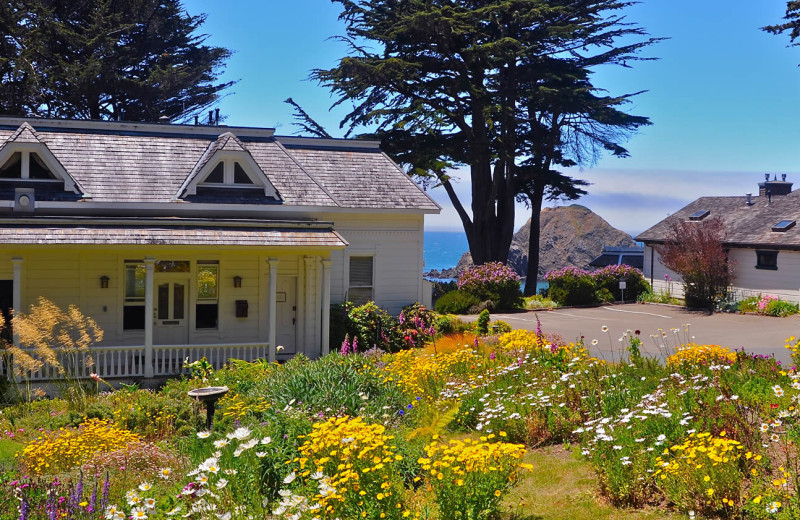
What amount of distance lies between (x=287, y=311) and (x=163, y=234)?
453 centimetres

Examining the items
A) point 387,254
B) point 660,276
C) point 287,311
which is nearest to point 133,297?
point 287,311

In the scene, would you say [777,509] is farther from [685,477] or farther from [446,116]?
[446,116]

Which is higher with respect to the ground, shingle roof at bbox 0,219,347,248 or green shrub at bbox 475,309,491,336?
shingle roof at bbox 0,219,347,248

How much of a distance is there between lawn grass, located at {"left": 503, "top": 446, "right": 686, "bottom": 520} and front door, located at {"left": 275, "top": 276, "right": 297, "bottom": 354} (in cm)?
1317

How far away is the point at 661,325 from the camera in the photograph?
90.5 feet

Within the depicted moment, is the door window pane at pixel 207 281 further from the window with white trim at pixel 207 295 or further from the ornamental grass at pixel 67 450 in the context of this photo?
the ornamental grass at pixel 67 450

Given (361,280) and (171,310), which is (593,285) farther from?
(171,310)

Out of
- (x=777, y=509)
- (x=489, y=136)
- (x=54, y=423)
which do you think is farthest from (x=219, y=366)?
(x=489, y=136)

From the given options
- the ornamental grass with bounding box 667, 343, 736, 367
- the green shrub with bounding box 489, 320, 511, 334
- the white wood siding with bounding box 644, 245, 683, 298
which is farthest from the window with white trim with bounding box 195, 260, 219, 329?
the white wood siding with bounding box 644, 245, 683, 298

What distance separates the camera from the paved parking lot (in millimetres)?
22609

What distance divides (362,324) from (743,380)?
12363mm

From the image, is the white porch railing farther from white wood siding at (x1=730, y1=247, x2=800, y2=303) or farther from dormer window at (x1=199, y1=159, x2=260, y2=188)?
white wood siding at (x1=730, y1=247, x2=800, y2=303)

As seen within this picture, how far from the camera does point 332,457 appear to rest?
7.54 meters

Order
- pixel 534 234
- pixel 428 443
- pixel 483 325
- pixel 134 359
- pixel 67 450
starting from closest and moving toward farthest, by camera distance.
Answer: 1. pixel 428 443
2. pixel 67 450
3. pixel 134 359
4. pixel 483 325
5. pixel 534 234
